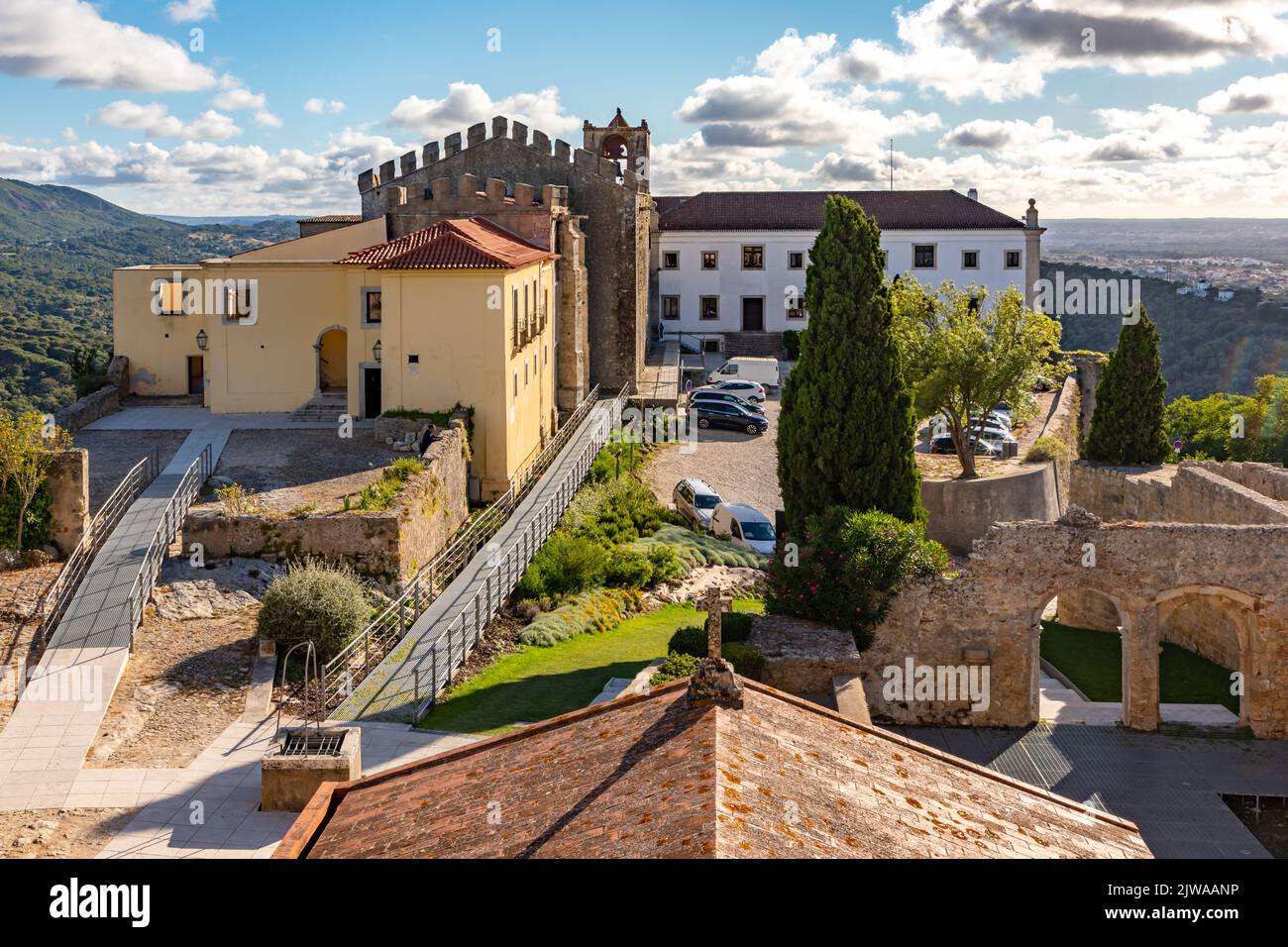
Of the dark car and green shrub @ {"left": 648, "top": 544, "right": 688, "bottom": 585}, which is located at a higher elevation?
the dark car

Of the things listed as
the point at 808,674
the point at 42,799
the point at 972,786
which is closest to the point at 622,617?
the point at 808,674

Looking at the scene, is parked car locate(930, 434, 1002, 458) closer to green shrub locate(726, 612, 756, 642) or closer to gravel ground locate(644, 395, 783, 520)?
gravel ground locate(644, 395, 783, 520)

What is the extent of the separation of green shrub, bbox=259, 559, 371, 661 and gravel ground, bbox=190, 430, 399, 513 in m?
3.57

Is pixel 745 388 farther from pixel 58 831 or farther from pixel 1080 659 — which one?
pixel 58 831

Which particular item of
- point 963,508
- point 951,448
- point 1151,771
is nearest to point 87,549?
point 1151,771

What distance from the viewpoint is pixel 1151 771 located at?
794 inches

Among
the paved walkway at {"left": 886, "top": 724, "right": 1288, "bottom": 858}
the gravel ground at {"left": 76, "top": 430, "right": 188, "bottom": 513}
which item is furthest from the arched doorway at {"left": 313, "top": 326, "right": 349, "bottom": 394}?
the paved walkway at {"left": 886, "top": 724, "right": 1288, "bottom": 858}

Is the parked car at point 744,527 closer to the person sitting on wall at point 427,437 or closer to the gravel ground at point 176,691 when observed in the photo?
the person sitting on wall at point 427,437

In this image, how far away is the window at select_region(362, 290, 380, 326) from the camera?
32.8 metres

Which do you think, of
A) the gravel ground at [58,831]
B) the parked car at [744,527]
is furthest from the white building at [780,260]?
the gravel ground at [58,831]

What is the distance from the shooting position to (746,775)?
10062mm

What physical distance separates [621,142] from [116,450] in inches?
1144

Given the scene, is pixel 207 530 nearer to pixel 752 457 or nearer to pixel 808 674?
pixel 808 674

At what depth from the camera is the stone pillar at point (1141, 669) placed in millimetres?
21500
